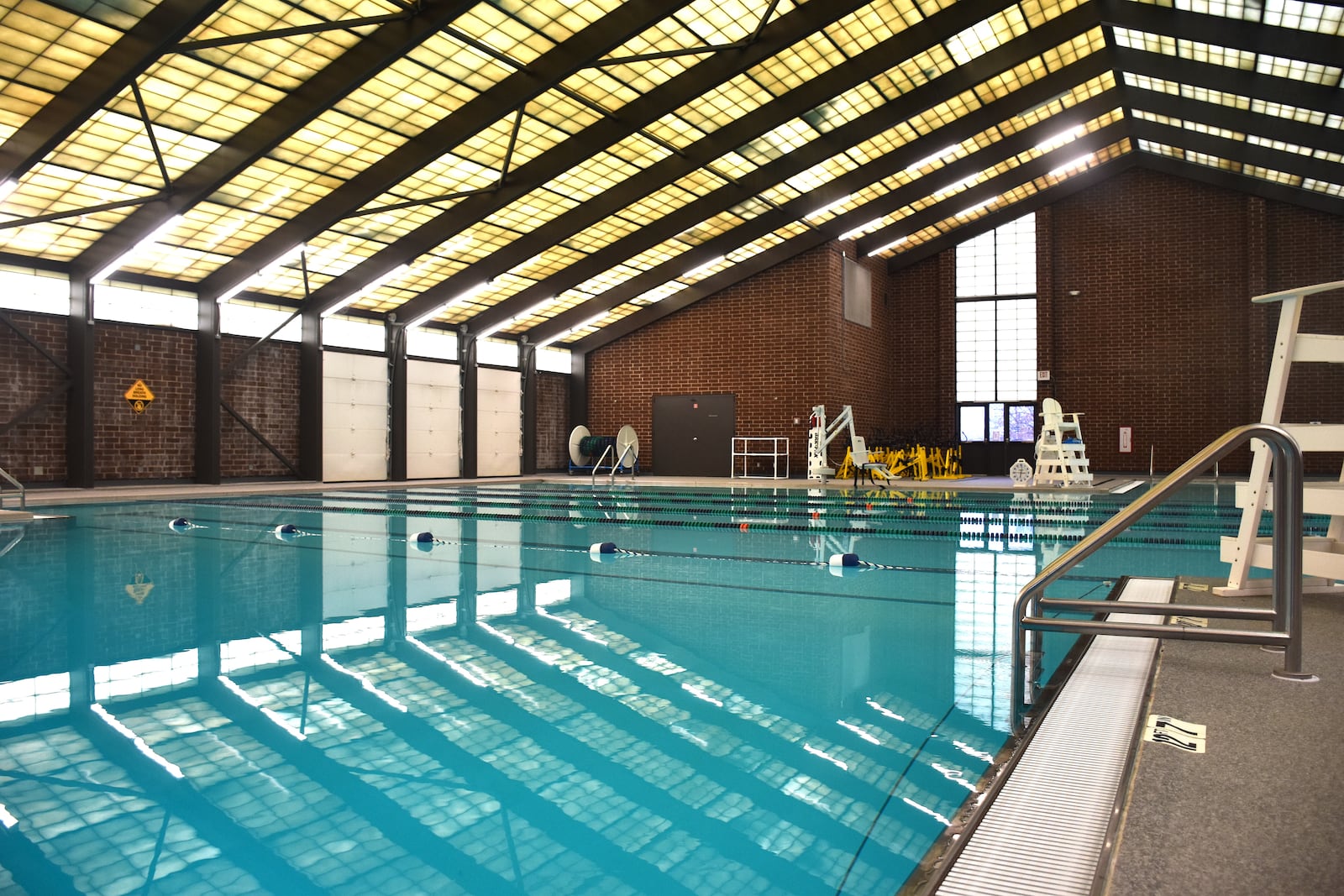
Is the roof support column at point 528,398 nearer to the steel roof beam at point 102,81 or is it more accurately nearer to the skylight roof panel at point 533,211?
the skylight roof panel at point 533,211

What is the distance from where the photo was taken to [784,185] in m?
20.0

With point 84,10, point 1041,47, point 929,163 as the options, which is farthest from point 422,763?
point 929,163

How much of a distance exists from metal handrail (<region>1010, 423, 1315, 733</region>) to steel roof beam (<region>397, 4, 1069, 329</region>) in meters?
12.5

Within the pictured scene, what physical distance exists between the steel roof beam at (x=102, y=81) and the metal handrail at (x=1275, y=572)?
10586 millimetres

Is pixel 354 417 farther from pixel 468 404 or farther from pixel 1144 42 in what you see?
pixel 1144 42

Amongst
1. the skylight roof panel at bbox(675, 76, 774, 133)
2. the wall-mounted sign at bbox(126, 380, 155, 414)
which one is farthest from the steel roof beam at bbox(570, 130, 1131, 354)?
the wall-mounted sign at bbox(126, 380, 155, 414)

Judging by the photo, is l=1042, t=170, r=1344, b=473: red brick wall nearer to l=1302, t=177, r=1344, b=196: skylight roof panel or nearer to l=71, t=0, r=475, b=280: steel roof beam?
l=1302, t=177, r=1344, b=196: skylight roof panel

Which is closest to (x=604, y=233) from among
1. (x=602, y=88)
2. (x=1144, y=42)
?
(x=602, y=88)

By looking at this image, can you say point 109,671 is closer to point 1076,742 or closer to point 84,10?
point 1076,742

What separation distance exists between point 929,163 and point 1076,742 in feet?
66.5

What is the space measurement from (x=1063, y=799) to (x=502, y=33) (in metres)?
12.5

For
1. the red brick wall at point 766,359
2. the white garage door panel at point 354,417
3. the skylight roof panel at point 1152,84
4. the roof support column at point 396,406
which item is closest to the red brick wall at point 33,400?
the white garage door panel at point 354,417

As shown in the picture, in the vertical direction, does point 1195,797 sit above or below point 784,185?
below

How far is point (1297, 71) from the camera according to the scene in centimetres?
1505
